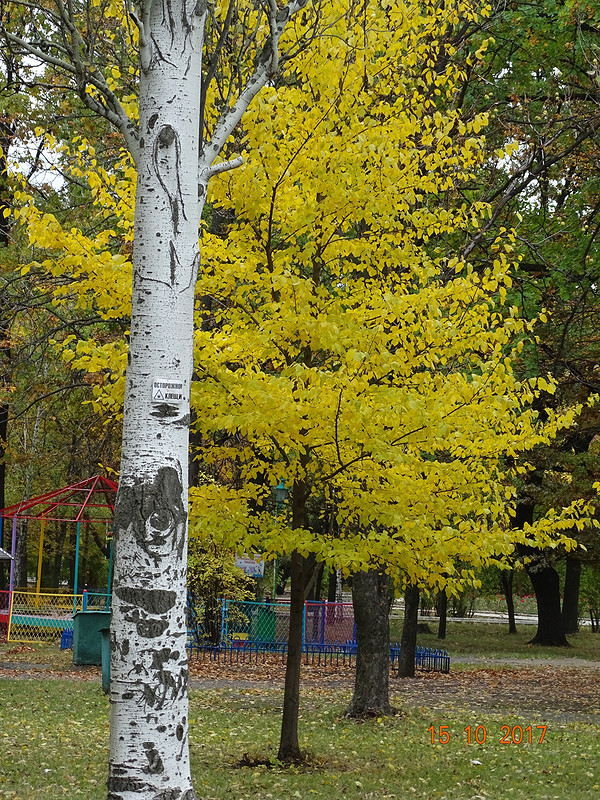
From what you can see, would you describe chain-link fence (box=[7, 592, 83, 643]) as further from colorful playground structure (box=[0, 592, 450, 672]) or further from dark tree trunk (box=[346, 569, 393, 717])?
dark tree trunk (box=[346, 569, 393, 717])

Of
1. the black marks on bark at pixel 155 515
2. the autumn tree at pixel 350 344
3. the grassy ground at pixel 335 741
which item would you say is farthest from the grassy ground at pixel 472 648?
the black marks on bark at pixel 155 515

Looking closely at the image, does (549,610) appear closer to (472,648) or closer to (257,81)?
(472,648)

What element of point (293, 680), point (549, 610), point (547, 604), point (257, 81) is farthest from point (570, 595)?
point (257, 81)

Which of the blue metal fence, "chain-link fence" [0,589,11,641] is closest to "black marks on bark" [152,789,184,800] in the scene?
the blue metal fence

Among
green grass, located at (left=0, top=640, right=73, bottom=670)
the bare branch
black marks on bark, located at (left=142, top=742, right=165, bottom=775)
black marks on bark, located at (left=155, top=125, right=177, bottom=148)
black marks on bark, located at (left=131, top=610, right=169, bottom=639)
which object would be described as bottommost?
green grass, located at (left=0, top=640, right=73, bottom=670)

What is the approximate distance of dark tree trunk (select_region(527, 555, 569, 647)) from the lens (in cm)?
2797

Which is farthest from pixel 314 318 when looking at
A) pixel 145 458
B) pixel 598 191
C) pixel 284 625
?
pixel 284 625

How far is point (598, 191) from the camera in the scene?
45.5ft

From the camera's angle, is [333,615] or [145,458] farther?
[333,615]

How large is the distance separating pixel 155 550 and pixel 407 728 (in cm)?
765

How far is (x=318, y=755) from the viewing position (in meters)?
8.70

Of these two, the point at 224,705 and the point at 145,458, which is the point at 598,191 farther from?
the point at 145,458

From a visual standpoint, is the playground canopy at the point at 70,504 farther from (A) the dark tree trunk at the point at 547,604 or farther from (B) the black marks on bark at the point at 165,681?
(A) the dark tree trunk at the point at 547,604
